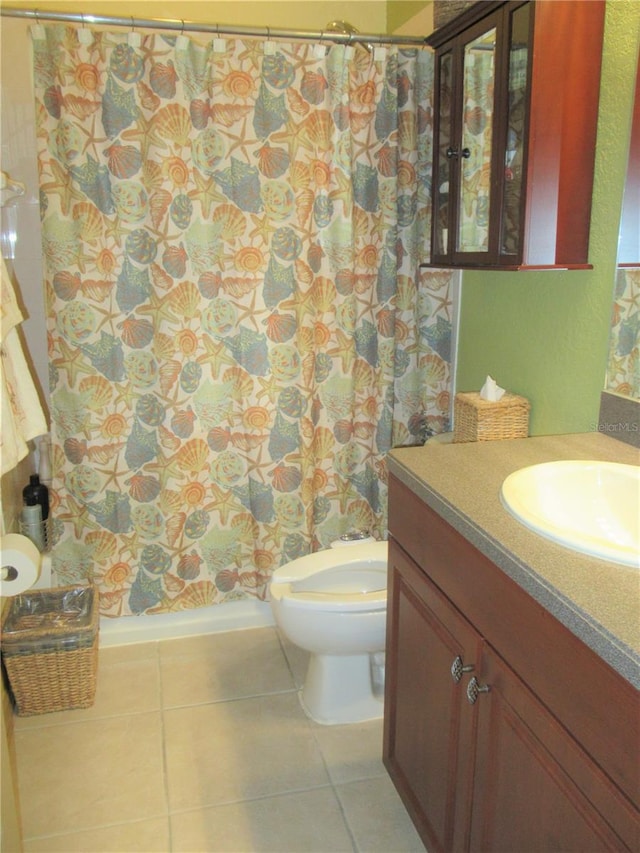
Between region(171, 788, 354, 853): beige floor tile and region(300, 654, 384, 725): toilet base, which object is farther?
region(300, 654, 384, 725): toilet base

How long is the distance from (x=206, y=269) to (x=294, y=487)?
2.57ft

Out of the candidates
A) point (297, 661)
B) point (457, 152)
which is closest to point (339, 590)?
point (297, 661)

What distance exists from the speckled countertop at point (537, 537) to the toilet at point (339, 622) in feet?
1.76

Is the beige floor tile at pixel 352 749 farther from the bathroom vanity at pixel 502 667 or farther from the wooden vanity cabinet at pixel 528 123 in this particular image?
the wooden vanity cabinet at pixel 528 123

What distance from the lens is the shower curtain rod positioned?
1.83 meters

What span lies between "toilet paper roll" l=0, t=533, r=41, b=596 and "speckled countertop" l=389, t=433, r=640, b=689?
0.91 m

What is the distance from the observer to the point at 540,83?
4.75 ft

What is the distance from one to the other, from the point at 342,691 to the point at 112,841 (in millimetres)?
705

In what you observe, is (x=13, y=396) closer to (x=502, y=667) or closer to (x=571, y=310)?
(x=502, y=667)

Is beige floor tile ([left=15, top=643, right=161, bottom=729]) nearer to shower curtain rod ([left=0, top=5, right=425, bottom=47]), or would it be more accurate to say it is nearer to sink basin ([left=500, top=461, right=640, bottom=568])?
sink basin ([left=500, top=461, right=640, bottom=568])

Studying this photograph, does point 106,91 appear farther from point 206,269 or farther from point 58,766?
point 58,766

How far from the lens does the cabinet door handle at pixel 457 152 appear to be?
1.77 m

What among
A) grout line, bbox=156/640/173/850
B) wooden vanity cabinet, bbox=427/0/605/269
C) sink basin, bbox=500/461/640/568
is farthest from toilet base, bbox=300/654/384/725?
wooden vanity cabinet, bbox=427/0/605/269

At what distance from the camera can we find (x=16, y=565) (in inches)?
63.2
